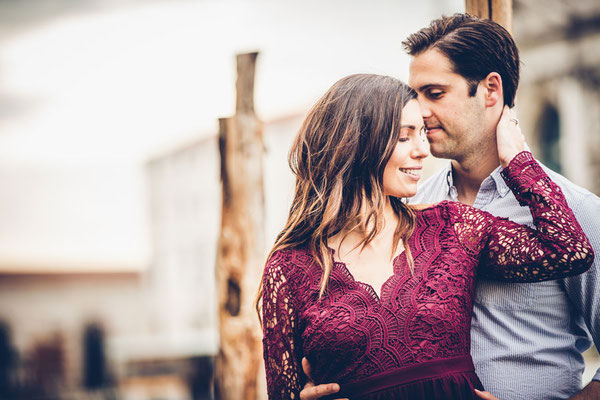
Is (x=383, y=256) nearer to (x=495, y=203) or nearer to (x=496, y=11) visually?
(x=495, y=203)

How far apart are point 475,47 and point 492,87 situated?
0.17 meters

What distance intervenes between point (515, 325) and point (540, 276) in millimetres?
266

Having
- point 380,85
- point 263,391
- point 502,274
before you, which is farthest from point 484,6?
point 263,391

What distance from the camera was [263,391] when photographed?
5.28 meters

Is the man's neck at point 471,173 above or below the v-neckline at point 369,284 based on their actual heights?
above

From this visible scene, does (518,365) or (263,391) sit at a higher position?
(518,365)

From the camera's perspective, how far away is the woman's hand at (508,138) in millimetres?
2529

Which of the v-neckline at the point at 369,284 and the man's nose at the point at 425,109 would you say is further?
the man's nose at the point at 425,109

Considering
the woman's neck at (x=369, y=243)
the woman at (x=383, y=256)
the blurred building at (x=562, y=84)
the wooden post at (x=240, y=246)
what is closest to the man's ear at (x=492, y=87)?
the woman at (x=383, y=256)

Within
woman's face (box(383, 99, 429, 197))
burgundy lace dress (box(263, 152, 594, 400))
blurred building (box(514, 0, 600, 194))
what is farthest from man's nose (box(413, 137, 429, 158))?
blurred building (box(514, 0, 600, 194))

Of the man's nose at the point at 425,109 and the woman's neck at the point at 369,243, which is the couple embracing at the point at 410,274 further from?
the man's nose at the point at 425,109

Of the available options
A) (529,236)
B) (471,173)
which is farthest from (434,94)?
(529,236)

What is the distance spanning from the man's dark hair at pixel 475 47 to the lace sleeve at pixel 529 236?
43 centimetres

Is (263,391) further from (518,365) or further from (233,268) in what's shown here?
(518,365)
